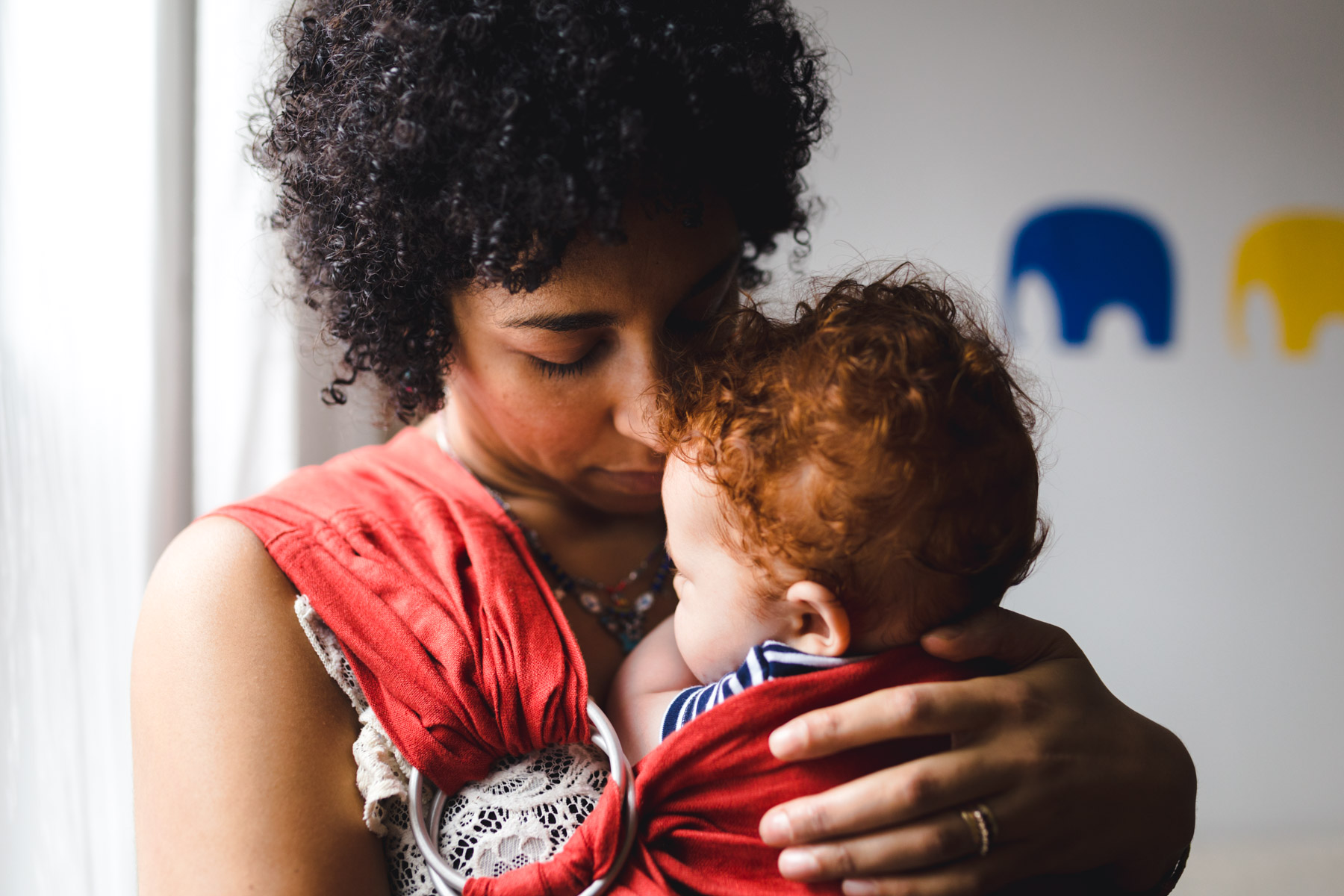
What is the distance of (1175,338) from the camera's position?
2139 mm

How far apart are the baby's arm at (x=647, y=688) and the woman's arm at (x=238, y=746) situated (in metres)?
0.28

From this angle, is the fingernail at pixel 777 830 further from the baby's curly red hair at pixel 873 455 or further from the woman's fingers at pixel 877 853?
the baby's curly red hair at pixel 873 455

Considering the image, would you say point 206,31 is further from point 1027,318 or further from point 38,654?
point 1027,318

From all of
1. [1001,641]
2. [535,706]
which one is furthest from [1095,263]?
[535,706]

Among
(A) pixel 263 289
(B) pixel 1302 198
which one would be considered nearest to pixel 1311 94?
(B) pixel 1302 198

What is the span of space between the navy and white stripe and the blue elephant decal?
156 centimetres

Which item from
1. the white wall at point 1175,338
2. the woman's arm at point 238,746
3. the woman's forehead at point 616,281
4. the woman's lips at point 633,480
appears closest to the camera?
the woman's arm at point 238,746

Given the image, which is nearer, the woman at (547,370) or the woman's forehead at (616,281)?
the woman at (547,370)

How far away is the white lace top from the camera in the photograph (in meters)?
0.83

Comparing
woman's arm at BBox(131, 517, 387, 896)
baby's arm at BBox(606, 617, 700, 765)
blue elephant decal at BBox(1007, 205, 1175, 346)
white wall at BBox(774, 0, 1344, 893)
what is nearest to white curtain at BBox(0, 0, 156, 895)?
woman's arm at BBox(131, 517, 387, 896)

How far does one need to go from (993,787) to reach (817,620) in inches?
8.9

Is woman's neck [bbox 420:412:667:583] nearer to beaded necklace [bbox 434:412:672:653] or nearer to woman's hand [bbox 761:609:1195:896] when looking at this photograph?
beaded necklace [bbox 434:412:672:653]

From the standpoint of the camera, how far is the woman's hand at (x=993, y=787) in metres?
0.79

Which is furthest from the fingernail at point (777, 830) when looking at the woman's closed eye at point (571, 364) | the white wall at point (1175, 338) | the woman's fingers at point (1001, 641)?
the white wall at point (1175, 338)
